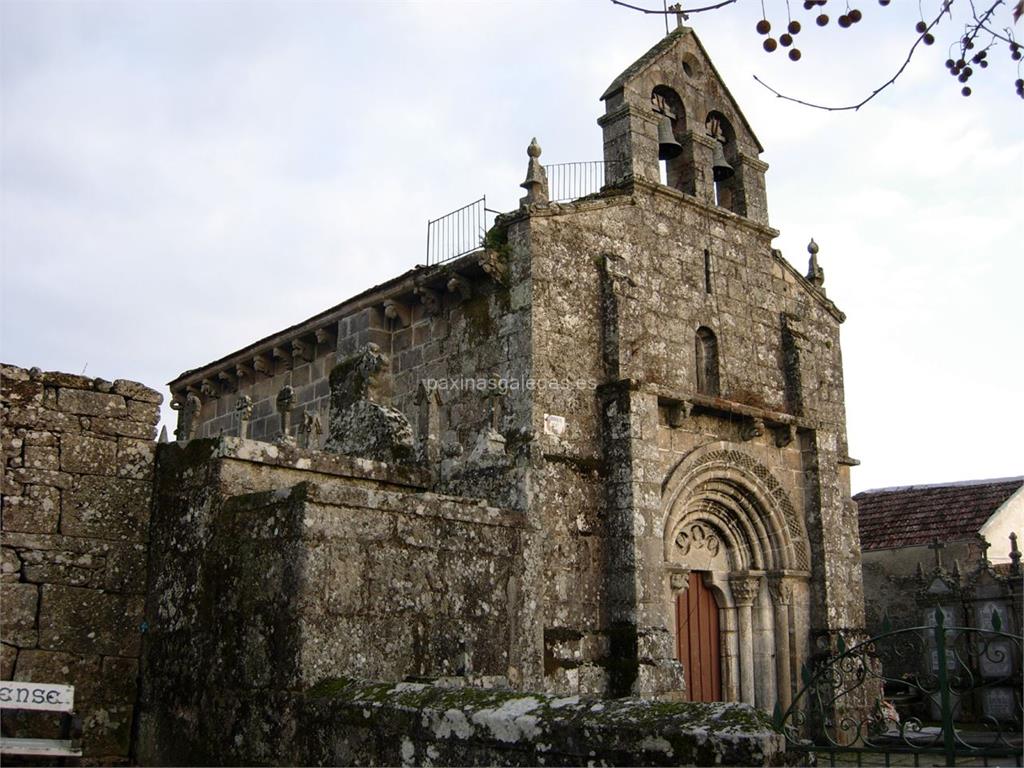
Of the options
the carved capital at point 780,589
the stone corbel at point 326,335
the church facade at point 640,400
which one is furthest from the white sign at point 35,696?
the carved capital at point 780,589

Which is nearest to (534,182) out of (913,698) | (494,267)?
(494,267)

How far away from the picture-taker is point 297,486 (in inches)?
209

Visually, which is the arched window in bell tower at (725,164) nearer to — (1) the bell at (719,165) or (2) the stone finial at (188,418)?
(1) the bell at (719,165)

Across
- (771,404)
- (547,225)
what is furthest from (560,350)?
(771,404)

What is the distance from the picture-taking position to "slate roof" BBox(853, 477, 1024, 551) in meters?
19.3

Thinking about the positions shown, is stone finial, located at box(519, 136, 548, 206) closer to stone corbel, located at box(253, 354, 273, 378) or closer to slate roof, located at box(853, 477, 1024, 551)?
stone corbel, located at box(253, 354, 273, 378)

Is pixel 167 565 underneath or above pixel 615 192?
underneath

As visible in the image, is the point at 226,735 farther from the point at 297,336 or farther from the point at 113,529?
the point at 297,336

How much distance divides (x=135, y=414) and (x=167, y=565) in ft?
3.00

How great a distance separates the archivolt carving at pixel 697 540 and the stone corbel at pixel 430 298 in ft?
12.7

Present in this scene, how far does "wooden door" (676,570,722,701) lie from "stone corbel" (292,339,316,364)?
573 centimetres

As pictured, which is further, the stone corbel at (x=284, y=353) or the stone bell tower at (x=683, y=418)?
the stone corbel at (x=284, y=353)

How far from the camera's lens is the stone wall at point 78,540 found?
553 cm

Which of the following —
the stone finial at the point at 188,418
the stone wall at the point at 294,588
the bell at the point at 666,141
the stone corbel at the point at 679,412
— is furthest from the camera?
the stone finial at the point at 188,418
